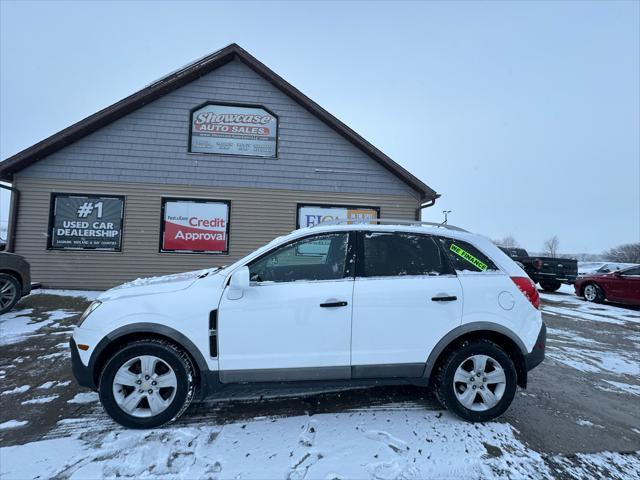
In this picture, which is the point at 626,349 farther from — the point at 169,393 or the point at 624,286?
the point at 169,393

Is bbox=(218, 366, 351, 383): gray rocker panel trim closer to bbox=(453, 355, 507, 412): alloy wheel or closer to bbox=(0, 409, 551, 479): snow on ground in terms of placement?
bbox=(0, 409, 551, 479): snow on ground

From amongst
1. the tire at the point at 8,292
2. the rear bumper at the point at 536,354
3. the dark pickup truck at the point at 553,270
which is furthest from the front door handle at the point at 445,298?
the dark pickup truck at the point at 553,270

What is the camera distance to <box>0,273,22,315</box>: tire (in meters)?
6.03

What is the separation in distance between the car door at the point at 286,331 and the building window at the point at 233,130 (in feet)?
24.7

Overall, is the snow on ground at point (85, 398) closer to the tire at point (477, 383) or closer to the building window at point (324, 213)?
the tire at point (477, 383)

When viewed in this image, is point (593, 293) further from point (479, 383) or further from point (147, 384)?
point (147, 384)

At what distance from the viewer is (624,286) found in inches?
392

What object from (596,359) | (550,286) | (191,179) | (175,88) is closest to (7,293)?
(191,179)

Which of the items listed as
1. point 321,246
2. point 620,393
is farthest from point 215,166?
point 620,393

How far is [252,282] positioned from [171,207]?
751 centimetres

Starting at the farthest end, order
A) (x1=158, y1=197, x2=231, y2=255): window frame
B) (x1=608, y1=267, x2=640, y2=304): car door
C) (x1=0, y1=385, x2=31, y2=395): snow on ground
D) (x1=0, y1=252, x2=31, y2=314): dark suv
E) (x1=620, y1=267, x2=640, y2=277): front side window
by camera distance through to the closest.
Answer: (x1=620, y1=267, x2=640, y2=277): front side window
(x1=608, y1=267, x2=640, y2=304): car door
(x1=158, y1=197, x2=231, y2=255): window frame
(x1=0, y1=252, x2=31, y2=314): dark suv
(x1=0, y1=385, x2=31, y2=395): snow on ground

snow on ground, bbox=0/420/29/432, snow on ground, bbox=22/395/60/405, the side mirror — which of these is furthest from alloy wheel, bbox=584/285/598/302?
snow on ground, bbox=0/420/29/432

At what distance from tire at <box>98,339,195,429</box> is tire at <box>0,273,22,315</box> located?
5244mm

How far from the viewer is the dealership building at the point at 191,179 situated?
348 inches
